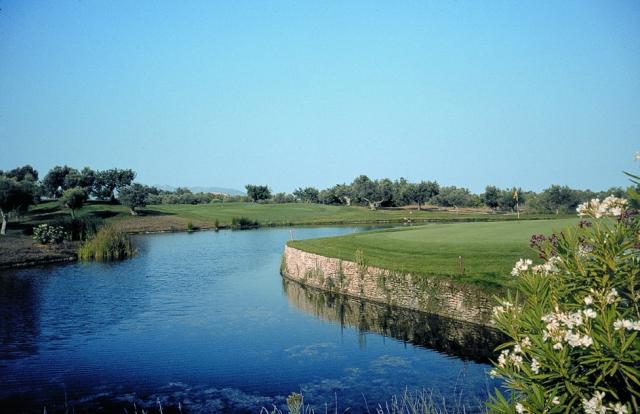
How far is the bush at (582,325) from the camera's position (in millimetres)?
4211

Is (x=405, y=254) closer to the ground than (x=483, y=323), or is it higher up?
higher up

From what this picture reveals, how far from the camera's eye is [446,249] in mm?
26203

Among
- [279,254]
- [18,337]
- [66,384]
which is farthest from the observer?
[279,254]

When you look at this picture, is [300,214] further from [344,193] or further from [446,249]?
[446,249]

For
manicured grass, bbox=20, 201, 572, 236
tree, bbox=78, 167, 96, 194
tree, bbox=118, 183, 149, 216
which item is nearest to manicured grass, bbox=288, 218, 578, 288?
manicured grass, bbox=20, 201, 572, 236

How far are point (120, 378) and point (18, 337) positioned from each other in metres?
6.78

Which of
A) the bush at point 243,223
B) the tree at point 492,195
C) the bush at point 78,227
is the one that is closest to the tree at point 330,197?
the tree at point 492,195

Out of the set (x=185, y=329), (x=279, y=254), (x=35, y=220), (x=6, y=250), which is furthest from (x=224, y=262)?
(x=35, y=220)

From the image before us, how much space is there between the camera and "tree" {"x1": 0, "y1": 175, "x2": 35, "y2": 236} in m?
50.4

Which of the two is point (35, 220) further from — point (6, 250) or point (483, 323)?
point (483, 323)

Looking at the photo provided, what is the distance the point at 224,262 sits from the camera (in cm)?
4116

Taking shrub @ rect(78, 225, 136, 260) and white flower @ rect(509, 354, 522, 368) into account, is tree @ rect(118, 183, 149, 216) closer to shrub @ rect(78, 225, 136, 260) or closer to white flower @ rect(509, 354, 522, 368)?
shrub @ rect(78, 225, 136, 260)

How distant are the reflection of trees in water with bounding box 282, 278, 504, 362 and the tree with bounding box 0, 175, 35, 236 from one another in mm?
38199

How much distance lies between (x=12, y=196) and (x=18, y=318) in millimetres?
34834
